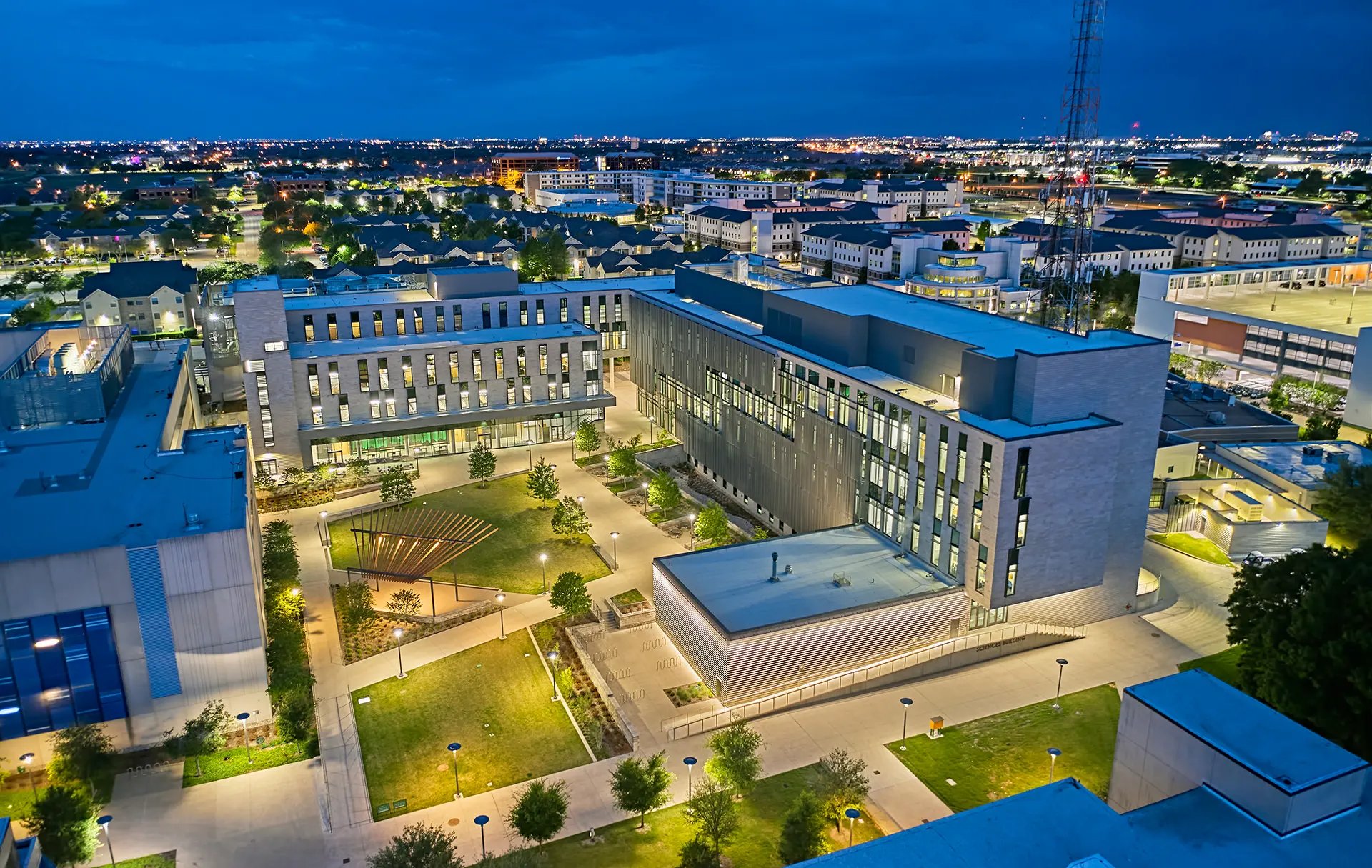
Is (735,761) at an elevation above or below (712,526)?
below

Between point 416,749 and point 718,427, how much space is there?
32.5m

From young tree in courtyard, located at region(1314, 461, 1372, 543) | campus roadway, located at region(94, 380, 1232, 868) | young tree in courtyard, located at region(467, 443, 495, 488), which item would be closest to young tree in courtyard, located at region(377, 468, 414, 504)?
young tree in courtyard, located at region(467, 443, 495, 488)

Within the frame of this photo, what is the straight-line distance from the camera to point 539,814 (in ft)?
97.0

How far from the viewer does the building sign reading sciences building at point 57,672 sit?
34.4 m

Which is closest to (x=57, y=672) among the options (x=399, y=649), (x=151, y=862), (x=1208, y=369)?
(x=151, y=862)

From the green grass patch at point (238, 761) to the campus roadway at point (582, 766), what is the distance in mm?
402

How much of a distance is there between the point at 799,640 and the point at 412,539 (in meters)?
24.1

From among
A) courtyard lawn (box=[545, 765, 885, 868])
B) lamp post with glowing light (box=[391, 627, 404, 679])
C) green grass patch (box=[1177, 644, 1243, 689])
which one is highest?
lamp post with glowing light (box=[391, 627, 404, 679])

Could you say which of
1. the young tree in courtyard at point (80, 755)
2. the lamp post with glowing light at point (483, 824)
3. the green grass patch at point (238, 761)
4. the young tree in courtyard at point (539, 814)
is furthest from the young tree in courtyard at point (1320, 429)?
the young tree in courtyard at point (80, 755)

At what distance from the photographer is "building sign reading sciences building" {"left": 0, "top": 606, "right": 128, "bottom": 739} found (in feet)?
113

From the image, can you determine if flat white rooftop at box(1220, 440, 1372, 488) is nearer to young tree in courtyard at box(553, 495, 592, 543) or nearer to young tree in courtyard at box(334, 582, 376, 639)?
young tree in courtyard at box(553, 495, 592, 543)

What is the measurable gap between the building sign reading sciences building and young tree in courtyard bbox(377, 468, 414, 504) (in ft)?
78.2

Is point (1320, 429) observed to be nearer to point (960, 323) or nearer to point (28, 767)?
point (960, 323)

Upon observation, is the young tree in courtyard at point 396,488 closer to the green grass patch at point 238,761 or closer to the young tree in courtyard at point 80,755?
the green grass patch at point 238,761
